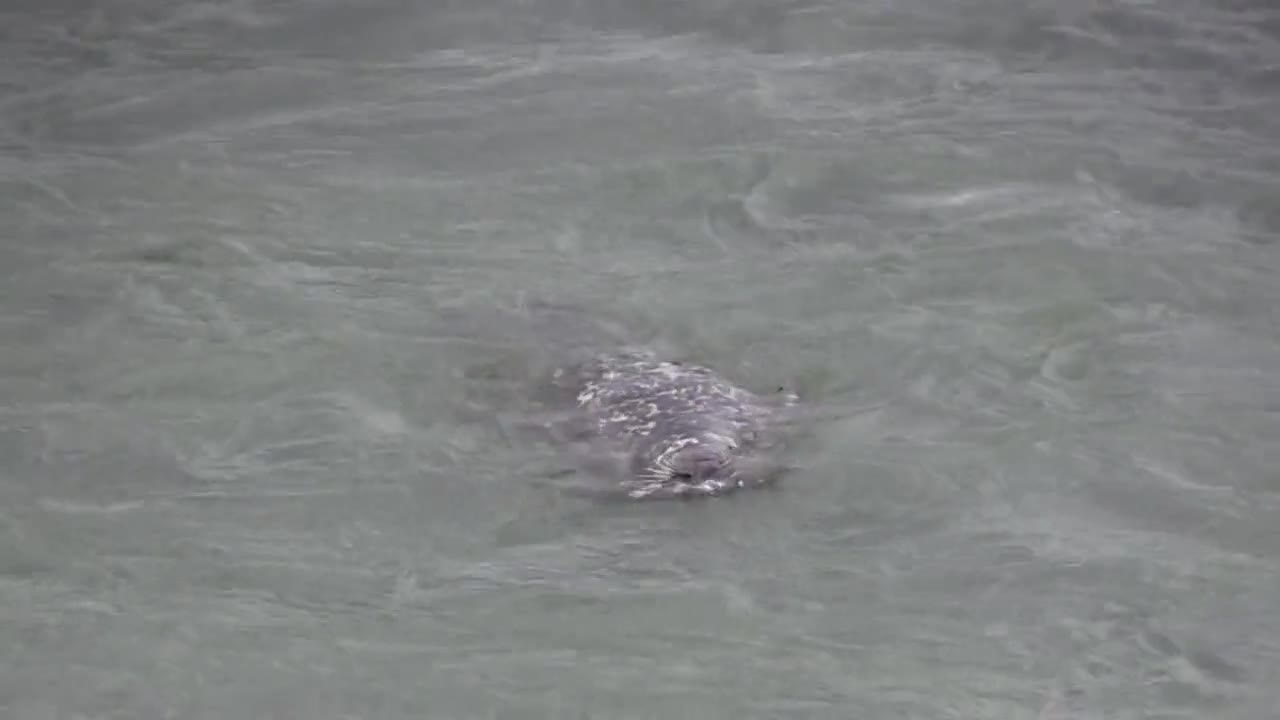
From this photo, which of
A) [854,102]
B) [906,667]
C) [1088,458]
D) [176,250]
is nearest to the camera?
[906,667]

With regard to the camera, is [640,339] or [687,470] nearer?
[687,470]

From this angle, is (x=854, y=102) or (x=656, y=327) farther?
(x=854, y=102)

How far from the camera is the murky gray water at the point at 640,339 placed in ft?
20.3

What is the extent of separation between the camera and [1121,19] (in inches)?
414

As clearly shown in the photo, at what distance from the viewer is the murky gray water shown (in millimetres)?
6195

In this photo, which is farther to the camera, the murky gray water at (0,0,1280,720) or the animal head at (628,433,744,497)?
the animal head at (628,433,744,497)

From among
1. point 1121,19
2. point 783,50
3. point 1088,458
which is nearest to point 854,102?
point 783,50

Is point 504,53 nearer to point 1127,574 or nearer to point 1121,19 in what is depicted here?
point 1121,19

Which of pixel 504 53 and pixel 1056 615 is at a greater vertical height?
pixel 504 53

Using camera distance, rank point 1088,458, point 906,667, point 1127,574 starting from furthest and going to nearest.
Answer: point 1088,458 < point 1127,574 < point 906,667

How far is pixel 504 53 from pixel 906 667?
5119 mm

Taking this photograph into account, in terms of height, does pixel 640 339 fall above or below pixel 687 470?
above

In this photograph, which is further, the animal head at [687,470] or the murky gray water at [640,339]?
the animal head at [687,470]

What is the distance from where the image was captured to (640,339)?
7699 millimetres
